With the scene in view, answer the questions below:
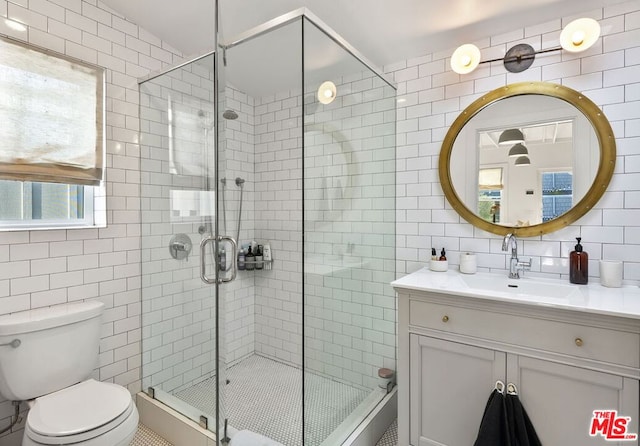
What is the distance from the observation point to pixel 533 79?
1890 mm

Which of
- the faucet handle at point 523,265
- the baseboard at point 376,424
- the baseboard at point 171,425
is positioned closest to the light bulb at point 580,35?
the faucet handle at point 523,265

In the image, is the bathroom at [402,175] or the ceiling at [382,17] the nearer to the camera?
the bathroom at [402,175]

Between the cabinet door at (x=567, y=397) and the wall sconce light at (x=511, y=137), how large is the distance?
1.20 metres

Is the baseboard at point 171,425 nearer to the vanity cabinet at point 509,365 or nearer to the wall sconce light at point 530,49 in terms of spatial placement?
the vanity cabinet at point 509,365

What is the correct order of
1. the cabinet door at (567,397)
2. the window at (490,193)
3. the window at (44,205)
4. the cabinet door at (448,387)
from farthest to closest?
the window at (490,193) < the window at (44,205) < the cabinet door at (448,387) < the cabinet door at (567,397)

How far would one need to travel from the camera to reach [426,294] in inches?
65.8

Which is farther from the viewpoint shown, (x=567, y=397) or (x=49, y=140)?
(x=49, y=140)

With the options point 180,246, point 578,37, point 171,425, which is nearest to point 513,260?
point 578,37

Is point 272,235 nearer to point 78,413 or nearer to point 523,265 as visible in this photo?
point 78,413

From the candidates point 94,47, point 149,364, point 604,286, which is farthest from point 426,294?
point 94,47

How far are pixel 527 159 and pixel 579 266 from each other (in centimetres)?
64

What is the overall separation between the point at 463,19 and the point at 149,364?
294 cm

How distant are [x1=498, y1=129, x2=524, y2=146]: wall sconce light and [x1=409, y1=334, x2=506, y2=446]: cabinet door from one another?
120 cm

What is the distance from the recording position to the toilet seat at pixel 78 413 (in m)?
1.39
